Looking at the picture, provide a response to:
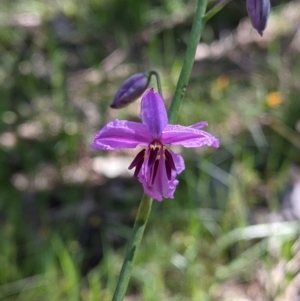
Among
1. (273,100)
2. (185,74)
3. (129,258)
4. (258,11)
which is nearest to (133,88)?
(185,74)

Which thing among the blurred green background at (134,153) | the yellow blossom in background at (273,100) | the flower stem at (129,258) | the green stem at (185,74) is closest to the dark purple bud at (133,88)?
the green stem at (185,74)

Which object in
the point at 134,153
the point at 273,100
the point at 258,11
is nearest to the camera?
the point at 258,11

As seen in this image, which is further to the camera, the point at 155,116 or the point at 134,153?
the point at 134,153

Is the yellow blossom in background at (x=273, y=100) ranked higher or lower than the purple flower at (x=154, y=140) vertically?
lower

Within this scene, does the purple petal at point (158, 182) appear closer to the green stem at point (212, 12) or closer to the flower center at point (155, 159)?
the flower center at point (155, 159)

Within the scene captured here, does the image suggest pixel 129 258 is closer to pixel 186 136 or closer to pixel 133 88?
pixel 186 136

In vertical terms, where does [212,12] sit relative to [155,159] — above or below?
above

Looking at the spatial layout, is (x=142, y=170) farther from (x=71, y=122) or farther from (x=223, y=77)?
(x=223, y=77)
